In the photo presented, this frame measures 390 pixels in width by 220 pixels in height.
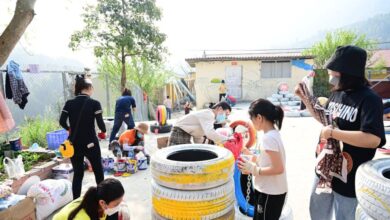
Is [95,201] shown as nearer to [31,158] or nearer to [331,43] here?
[31,158]

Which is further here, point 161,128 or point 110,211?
point 161,128

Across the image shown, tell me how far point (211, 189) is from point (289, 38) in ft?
512

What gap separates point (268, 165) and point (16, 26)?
4.00 metres

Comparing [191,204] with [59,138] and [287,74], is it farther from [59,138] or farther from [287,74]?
[287,74]

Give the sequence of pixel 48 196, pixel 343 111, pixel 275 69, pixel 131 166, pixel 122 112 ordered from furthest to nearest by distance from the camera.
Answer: pixel 275 69, pixel 122 112, pixel 131 166, pixel 48 196, pixel 343 111

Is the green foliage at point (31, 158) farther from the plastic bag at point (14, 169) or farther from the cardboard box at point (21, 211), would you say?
the cardboard box at point (21, 211)

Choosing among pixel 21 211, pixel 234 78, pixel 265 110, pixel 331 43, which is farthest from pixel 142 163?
pixel 331 43

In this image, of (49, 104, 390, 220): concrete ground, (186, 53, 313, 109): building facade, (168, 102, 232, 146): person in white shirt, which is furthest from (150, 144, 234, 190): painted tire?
(186, 53, 313, 109): building facade

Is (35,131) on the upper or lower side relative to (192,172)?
lower

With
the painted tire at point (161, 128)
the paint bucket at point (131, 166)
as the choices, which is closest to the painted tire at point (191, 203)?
the paint bucket at point (131, 166)

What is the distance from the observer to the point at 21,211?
2838 mm

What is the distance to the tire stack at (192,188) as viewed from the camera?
189 cm

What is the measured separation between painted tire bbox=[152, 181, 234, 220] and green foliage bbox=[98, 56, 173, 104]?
12.4 metres

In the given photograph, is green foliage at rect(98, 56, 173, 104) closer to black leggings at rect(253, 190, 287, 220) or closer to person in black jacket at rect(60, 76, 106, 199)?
person in black jacket at rect(60, 76, 106, 199)
